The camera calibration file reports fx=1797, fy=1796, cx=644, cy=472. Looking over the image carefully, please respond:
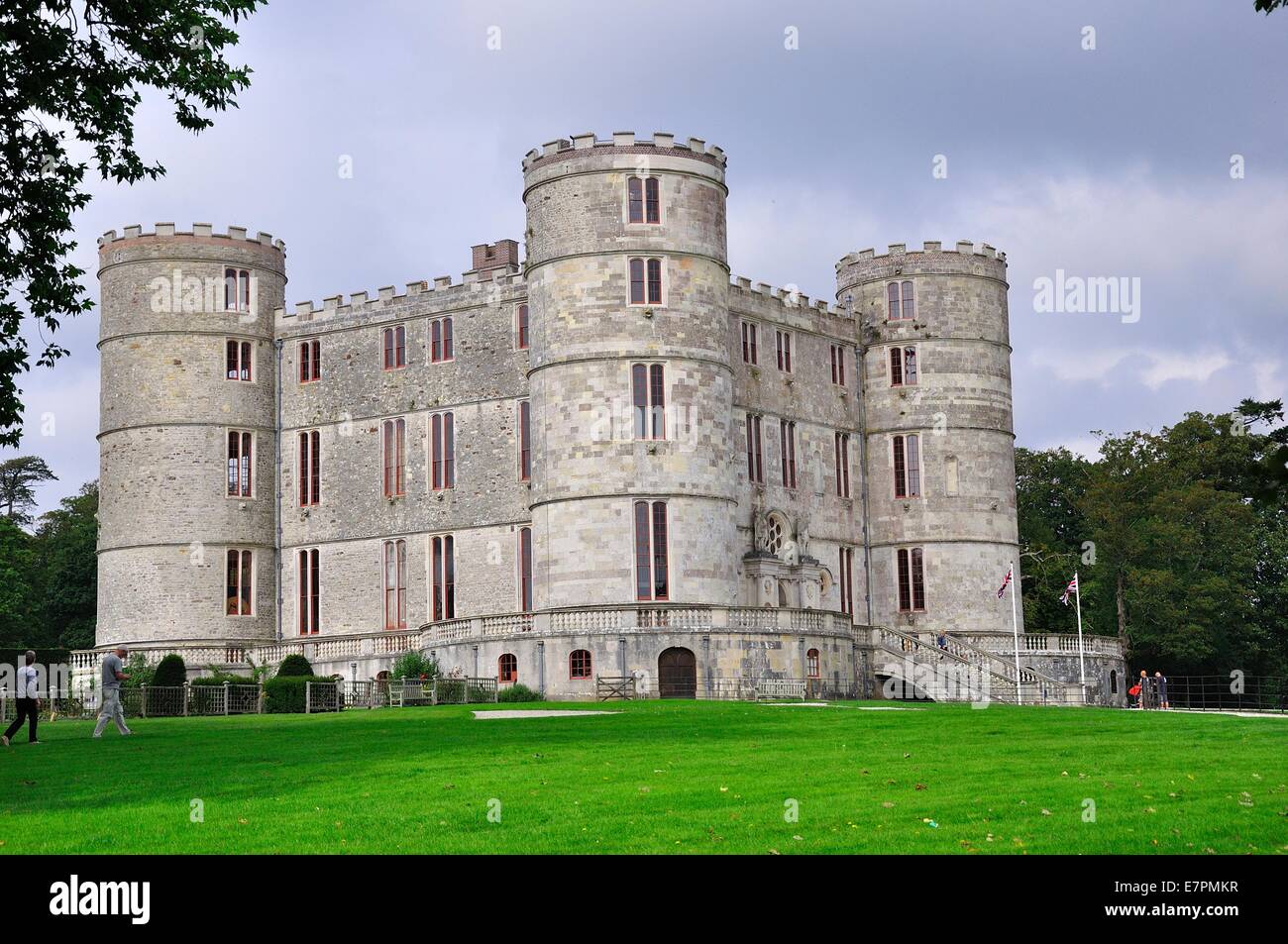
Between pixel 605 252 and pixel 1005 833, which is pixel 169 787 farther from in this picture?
pixel 605 252

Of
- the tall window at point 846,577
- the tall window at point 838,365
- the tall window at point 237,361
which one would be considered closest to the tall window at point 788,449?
the tall window at point 838,365

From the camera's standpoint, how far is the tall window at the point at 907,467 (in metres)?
64.1

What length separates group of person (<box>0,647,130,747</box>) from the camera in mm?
29891

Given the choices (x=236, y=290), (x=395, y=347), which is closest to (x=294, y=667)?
(x=395, y=347)

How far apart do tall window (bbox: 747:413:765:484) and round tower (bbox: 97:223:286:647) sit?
55.7 ft

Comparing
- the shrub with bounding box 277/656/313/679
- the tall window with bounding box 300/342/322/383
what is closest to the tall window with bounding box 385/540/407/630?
the tall window with bounding box 300/342/322/383

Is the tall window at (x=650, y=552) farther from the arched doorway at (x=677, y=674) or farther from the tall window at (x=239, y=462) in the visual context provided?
the tall window at (x=239, y=462)

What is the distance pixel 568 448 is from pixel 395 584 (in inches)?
407

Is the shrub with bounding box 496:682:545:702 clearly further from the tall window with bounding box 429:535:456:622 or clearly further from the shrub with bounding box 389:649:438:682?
the tall window with bounding box 429:535:456:622

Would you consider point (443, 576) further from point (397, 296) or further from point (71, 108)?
point (71, 108)

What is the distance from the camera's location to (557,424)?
54.1 m

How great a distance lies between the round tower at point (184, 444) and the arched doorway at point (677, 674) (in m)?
17.6
